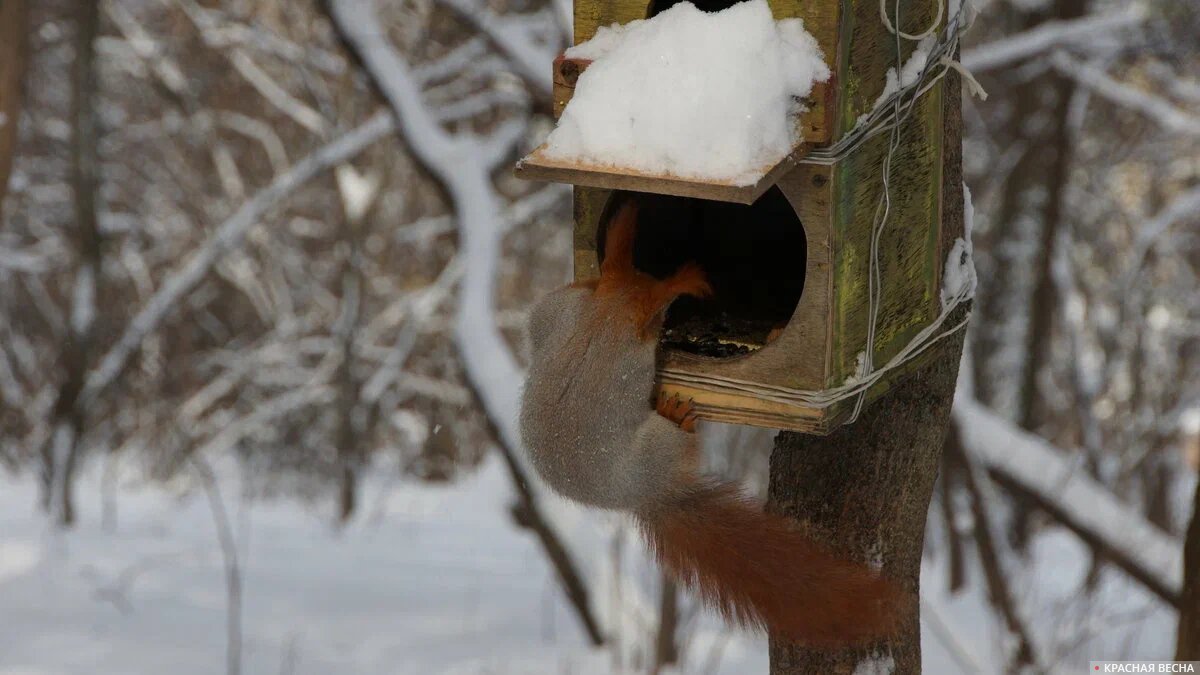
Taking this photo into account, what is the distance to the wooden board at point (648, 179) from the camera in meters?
1.57

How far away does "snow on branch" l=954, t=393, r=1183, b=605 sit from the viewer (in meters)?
3.84

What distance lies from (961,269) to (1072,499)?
7.08 ft

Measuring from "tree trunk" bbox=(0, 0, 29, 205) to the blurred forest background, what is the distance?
12mm

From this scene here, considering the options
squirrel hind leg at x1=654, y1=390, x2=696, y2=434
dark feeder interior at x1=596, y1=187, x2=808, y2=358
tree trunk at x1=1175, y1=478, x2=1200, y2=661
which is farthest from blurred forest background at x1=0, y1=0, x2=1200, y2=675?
squirrel hind leg at x1=654, y1=390, x2=696, y2=434

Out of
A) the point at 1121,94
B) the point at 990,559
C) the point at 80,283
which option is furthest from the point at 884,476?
the point at 80,283

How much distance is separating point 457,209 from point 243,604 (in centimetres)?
164

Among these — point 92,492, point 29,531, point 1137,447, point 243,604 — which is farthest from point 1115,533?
point 92,492

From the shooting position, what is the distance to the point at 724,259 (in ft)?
7.94

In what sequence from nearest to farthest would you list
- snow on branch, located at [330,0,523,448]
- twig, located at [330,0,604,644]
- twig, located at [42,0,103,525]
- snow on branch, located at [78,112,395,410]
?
1. twig, located at [330,0,604,644]
2. snow on branch, located at [330,0,523,448]
3. snow on branch, located at [78,112,395,410]
4. twig, located at [42,0,103,525]

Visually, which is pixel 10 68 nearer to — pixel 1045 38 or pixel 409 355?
pixel 1045 38

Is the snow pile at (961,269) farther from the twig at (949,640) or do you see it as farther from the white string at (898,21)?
the twig at (949,640)

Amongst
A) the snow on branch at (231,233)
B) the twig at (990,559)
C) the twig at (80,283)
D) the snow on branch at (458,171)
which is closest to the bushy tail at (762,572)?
the twig at (990,559)

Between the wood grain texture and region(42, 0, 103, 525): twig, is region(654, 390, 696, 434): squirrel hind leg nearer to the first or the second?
the wood grain texture

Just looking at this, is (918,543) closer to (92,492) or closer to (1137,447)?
(1137,447)
